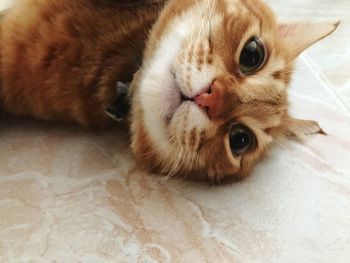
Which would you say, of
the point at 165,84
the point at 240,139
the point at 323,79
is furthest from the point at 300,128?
the point at 165,84

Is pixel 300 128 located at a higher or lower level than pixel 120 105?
higher

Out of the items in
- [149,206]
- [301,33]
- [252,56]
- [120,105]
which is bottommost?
[149,206]

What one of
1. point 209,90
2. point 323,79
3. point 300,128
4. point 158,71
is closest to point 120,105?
point 158,71

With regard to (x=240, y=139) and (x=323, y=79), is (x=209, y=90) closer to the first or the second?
(x=240, y=139)

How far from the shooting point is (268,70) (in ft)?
4.40

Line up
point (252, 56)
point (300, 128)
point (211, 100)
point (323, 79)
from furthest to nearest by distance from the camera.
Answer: point (323, 79), point (300, 128), point (252, 56), point (211, 100)

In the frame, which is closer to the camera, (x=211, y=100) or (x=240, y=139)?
(x=211, y=100)

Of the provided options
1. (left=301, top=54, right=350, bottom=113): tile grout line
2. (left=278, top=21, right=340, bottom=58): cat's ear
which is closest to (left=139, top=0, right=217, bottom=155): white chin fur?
(left=278, top=21, right=340, bottom=58): cat's ear

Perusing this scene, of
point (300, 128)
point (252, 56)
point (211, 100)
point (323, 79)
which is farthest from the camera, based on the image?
point (323, 79)

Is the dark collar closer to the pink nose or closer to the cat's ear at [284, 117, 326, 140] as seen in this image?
the pink nose

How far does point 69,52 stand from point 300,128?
0.80 meters

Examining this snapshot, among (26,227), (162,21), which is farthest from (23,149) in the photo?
(162,21)

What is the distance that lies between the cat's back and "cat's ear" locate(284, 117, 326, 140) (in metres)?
0.56

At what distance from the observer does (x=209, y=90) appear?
1.16 metres
